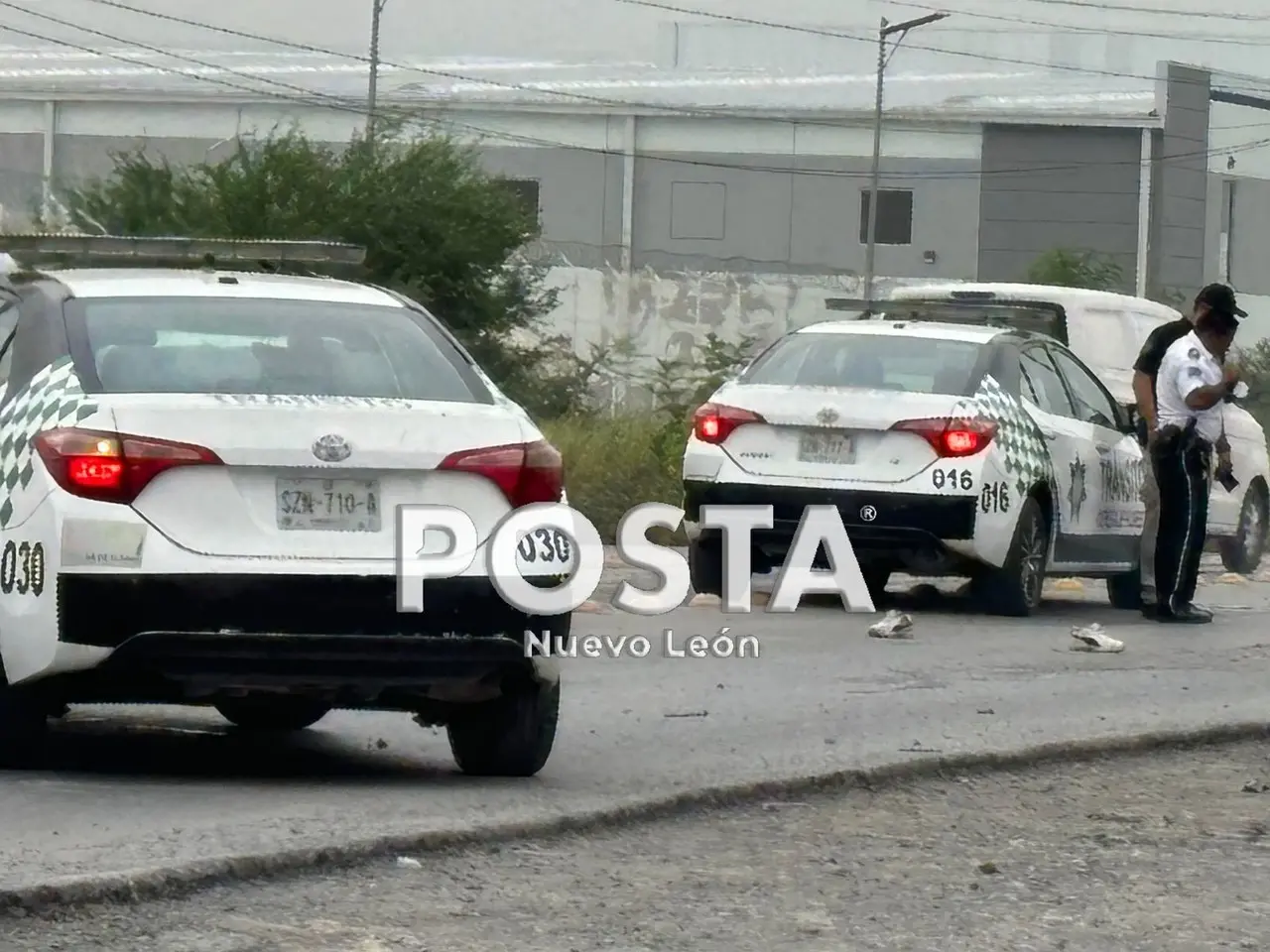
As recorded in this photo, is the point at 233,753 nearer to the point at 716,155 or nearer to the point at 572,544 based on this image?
the point at 572,544

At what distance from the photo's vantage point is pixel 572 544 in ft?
24.9

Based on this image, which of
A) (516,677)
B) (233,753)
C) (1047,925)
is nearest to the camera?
(1047,925)

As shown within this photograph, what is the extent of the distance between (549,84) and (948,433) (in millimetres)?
49945

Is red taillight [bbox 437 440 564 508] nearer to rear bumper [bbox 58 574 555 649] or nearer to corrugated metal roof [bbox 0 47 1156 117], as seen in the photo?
rear bumper [bbox 58 574 555 649]

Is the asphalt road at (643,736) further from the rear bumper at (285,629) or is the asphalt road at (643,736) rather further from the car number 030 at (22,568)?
the car number 030 at (22,568)

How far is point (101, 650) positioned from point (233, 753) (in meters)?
1.38

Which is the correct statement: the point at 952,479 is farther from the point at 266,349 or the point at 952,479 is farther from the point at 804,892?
the point at 804,892

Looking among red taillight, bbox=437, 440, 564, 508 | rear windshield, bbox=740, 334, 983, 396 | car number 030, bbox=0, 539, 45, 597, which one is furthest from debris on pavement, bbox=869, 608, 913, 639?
car number 030, bbox=0, 539, 45, 597

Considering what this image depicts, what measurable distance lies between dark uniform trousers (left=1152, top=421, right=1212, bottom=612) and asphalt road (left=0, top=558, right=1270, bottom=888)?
0.73 metres

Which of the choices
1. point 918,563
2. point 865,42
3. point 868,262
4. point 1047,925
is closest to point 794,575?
point 918,563

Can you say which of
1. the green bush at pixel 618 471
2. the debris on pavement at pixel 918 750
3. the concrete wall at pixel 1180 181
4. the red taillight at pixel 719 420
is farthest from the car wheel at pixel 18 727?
the concrete wall at pixel 1180 181

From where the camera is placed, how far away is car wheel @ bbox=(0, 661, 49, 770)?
24.5 feet

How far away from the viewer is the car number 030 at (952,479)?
13.6m

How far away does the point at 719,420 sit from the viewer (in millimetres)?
14062
